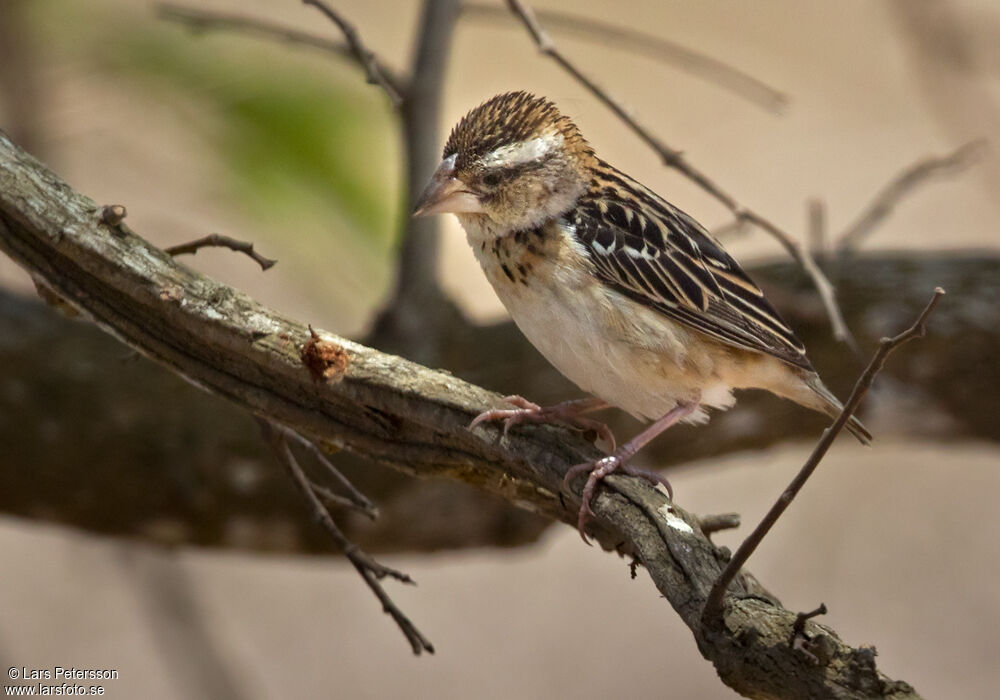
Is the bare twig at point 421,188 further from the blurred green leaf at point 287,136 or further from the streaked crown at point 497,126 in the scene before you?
the streaked crown at point 497,126

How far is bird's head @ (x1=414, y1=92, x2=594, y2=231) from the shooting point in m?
3.32

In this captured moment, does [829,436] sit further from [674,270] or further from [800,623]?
[674,270]

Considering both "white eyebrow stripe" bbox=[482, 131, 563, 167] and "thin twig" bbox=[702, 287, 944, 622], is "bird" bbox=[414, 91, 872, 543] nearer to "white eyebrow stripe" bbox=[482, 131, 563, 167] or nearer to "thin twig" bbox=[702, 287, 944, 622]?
"white eyebrow stripe" bbox=[482, 131, 563, 167]

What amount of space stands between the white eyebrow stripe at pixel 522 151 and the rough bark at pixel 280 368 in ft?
2.58

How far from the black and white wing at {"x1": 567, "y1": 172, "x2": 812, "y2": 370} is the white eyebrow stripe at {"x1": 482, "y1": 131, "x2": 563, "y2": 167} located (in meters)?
0.23

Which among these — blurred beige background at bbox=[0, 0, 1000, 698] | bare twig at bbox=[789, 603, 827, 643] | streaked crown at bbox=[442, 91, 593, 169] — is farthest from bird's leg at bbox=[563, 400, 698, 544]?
blurred beige background at bbox=[0, 0, 1000, 698]

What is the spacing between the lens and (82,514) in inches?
179

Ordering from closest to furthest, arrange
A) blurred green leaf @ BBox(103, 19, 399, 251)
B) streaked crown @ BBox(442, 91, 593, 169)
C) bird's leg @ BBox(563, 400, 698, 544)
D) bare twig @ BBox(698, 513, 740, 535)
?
bird's leg @ BBox(563, 400, 698, 544), bare twig @ BBox(698, 513, 740, 535), streaked crown @ BBox(442, 91, 593, 169), blurred green leaf @ BBox(103, 19, 399, 251)

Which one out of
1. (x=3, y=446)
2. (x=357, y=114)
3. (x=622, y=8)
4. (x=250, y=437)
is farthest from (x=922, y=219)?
(x=3, y=446)

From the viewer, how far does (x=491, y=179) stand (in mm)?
3375

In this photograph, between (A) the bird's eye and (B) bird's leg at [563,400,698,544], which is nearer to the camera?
(B) bird's leg at [563,400,698,544]

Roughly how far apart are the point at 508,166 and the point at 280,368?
991 mm

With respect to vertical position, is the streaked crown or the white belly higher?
the streaked crown

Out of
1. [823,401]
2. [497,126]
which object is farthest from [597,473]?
[823,401]
